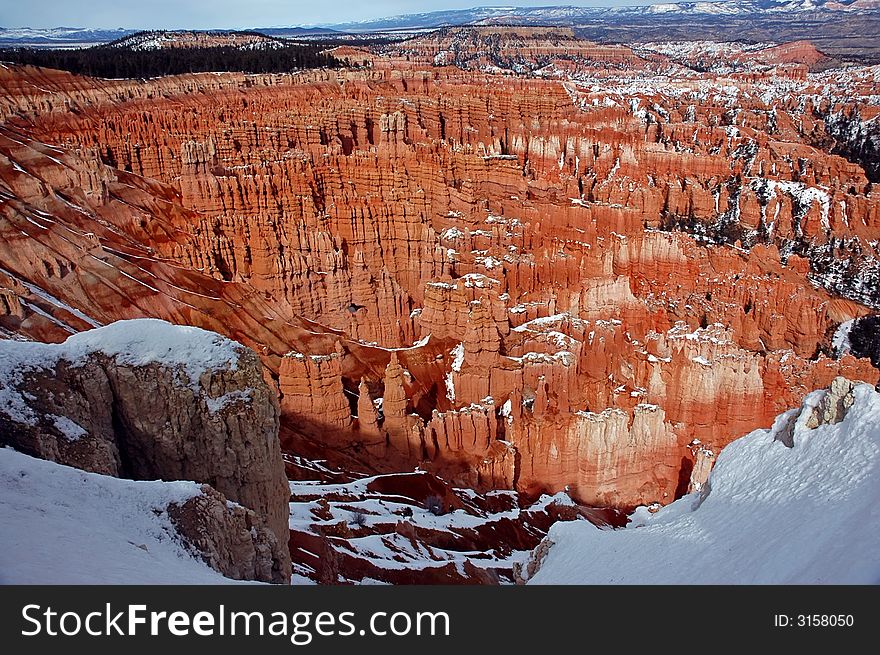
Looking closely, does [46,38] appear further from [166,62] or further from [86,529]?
[86,529]

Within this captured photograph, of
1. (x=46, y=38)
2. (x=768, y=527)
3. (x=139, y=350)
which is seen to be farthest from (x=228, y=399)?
(x=46, y=38)

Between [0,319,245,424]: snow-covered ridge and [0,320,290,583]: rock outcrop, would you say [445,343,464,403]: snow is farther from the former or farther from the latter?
[0,319,245,424]: snow-covered ridge

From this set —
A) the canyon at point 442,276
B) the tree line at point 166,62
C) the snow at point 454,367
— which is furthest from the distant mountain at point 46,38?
the snow at point 454,367

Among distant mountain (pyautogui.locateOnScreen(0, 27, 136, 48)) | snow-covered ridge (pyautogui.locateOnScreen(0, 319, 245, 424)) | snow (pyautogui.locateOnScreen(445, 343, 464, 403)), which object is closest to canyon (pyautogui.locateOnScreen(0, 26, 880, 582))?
snow (pyautogui.locateOnScreen(445, 343, 464, 403))

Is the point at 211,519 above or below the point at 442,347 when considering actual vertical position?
above

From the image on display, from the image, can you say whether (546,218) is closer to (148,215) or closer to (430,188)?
(430,188)

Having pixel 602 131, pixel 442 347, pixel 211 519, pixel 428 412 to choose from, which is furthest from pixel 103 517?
pixel 602 131
